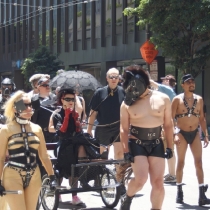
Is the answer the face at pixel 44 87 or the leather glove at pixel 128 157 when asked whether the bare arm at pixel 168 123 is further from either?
the face at pixel 44 87

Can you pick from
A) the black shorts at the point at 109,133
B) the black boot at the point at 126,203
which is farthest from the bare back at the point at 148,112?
the black shorts at the point at 109,133

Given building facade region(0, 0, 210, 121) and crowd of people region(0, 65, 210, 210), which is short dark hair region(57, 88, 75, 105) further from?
building facade region(0, 0, 210, 121)

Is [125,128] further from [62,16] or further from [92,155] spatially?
[62,16]

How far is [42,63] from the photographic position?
1604 inches

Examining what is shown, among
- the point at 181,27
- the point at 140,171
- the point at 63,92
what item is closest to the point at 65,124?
the point at 63,92

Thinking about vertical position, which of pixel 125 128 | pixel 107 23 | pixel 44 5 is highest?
pixel 44 5

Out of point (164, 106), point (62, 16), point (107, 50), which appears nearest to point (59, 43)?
point (62, 16)

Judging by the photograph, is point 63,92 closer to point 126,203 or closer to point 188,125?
point 188,125

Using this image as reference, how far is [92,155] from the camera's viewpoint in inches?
349

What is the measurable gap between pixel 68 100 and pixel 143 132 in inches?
72.7

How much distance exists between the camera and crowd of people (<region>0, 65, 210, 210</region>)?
6141mm

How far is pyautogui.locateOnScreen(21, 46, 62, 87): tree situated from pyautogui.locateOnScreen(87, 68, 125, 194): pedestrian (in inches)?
1180

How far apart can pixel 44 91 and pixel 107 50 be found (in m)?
28.8

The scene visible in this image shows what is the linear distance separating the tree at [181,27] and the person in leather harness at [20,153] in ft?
58.7
